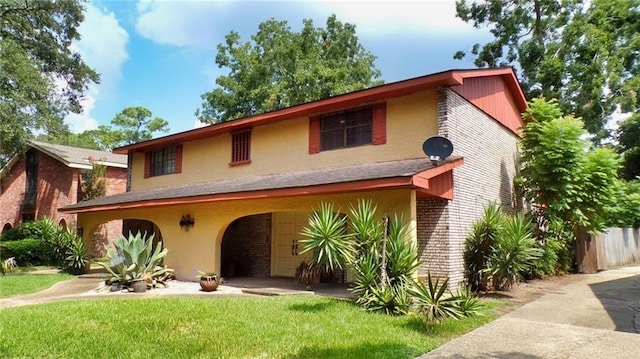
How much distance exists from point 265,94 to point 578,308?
27015 millimetres

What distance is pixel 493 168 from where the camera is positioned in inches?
525

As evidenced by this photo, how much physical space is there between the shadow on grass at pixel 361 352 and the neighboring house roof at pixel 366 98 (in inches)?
273

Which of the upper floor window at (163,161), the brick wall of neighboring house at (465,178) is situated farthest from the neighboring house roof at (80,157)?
the brick wall of neighboring house at (465,178)

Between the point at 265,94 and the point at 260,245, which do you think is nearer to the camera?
the point at 260,245

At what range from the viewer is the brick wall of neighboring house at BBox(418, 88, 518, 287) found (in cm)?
1027

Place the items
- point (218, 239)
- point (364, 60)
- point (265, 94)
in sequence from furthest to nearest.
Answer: point (364, 60)
point (265, 94)
point (218, 239)

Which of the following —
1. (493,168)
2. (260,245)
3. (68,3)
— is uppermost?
(68,3)

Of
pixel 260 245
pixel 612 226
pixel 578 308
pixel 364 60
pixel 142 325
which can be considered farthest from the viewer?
pixel 364 60

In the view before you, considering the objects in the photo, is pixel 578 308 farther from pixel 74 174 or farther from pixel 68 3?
pixel 68 3

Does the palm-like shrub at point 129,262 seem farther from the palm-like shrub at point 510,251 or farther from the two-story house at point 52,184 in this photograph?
the two-story house at point 52,184

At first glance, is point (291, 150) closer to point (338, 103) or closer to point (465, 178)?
point (338, 103)

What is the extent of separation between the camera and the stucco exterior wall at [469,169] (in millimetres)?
10438

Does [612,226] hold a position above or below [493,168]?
below

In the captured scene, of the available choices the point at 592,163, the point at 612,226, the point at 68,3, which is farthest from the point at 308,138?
the point at 68,3
